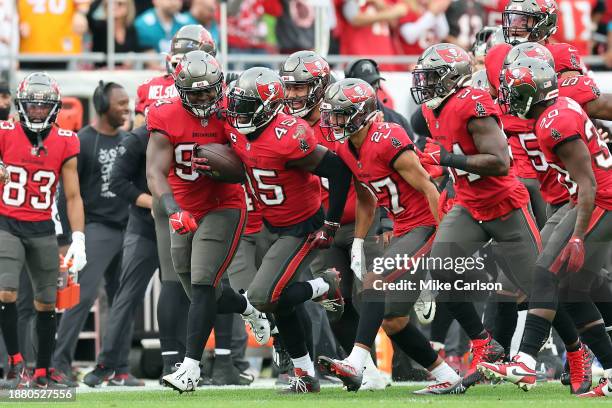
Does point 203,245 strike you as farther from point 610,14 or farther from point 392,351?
point 610,14

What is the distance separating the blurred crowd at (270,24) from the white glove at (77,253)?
9.76ft

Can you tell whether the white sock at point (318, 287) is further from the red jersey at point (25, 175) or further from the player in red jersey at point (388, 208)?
the red jersey at point (25, 175)

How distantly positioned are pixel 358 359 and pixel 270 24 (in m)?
5.75

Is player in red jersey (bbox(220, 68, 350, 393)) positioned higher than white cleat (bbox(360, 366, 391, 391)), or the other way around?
player in red jersey (bbox(220, 68, 350, 393))

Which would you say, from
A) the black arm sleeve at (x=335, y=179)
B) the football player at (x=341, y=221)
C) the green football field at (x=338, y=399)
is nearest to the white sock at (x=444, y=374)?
the green football field at (x=338, y=399)

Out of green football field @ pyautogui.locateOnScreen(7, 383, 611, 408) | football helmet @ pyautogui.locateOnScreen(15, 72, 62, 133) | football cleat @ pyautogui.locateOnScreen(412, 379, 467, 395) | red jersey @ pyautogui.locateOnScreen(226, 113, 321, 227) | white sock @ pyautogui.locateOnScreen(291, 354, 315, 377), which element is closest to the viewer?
green football field @ pyautogui.locateOnScreen(7, 383, 611, 408)

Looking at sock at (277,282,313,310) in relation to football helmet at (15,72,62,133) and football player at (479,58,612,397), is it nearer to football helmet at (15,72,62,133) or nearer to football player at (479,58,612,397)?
football player at (479,58,612,397)

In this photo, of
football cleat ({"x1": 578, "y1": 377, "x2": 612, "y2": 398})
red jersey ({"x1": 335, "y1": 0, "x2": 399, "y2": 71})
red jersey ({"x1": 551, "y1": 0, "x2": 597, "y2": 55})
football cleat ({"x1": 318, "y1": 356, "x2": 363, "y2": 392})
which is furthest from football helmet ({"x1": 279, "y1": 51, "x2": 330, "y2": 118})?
red jersey ({"x1": 551, "y1": 0, "x2": 597, "y2": 55})

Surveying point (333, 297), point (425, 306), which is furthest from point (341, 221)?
point (425, 306)

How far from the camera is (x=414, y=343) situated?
8062 millimetres

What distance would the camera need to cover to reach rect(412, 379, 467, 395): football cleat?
8.03 metres

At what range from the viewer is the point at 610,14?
46.9 ft

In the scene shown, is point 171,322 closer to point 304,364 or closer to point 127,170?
point 304,364

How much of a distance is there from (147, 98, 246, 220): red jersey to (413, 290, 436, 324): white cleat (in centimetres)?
124
